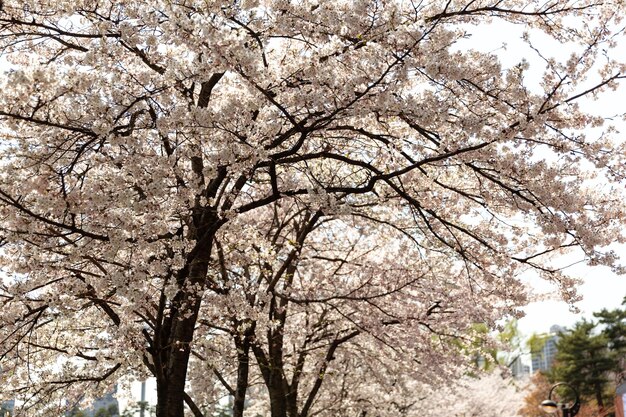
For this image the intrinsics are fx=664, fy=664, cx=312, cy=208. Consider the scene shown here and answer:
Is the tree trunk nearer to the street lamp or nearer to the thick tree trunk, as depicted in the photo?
the thick tree trunk

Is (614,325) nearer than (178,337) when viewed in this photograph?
No

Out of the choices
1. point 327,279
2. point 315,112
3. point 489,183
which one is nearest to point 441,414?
point 327,279

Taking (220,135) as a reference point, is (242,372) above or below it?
below

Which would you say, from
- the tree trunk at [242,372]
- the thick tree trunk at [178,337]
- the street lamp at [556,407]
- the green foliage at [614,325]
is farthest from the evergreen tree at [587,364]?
the thick tree trunk at [178,337]

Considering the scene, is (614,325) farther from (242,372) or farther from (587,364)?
(242,372)

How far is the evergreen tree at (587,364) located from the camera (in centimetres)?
3888

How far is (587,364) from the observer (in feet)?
128

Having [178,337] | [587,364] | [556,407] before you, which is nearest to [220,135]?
[178,337]

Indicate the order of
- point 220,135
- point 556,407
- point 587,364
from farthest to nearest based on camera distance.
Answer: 1. point 587,364
2. point 556,407
3. point 220,135

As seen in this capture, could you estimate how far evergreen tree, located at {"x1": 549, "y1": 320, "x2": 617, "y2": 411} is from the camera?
38875mm

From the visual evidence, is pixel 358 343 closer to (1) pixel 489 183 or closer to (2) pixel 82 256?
(1) pixel 489 183

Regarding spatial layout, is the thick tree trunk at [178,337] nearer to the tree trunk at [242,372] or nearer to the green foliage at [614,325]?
the tree trunk at [242,372]

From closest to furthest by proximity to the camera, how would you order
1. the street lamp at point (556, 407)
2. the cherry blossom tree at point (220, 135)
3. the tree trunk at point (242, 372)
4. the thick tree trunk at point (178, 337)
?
the cherry blossom tree at point (220, 135), the thick tree trunk at point (178, 337), the tree trunk at point (242, 372), the street lamp at point (556, 407)

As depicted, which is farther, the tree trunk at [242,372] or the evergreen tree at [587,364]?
the evergreen tree at [587,364]
